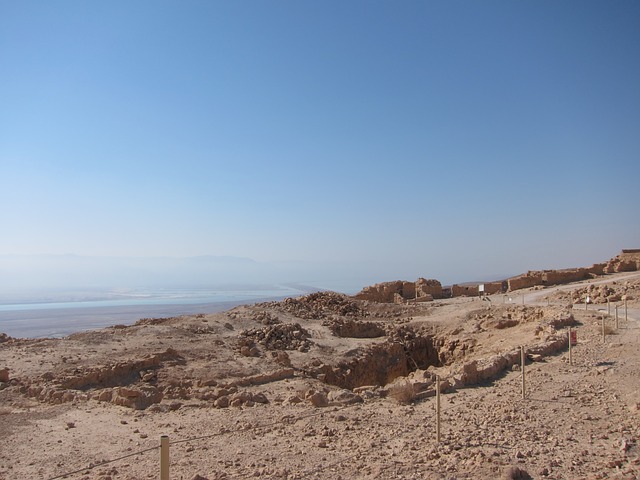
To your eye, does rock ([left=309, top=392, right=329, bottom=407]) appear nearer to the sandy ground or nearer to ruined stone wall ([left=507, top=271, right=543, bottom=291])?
the sandy ground

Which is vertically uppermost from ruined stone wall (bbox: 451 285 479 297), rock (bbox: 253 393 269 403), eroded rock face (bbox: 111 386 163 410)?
ruined stone wall (bbox: 451 285 479 297)

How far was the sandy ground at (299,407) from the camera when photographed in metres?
6.60

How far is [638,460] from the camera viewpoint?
243 inches

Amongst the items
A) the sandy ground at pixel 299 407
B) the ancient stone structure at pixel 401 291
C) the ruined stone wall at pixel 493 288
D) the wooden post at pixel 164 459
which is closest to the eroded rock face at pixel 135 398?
the sandy ground at pixel 299 407

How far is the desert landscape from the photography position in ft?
21.7

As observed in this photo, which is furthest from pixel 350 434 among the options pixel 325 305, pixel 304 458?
pixel 325 305

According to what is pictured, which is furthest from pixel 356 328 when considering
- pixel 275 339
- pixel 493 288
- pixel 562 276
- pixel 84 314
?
pixel 84 314

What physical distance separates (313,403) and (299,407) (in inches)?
12.9

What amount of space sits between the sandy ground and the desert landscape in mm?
42

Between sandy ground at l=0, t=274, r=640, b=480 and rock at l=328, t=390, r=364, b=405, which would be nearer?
sandy ground at l=0, t=274, r=640, b=480

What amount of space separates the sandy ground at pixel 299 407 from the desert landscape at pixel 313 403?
0.14 feet

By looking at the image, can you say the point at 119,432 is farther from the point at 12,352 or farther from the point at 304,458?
→ the point at 12,352

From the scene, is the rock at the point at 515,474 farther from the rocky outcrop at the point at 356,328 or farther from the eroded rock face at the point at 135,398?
the rocky outcrop at the point at 356,328

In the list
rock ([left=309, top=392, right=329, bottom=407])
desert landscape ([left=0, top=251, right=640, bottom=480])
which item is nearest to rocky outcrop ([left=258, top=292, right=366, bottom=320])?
desert landscape ([left=0, top=251, right=640, bottom=480])
